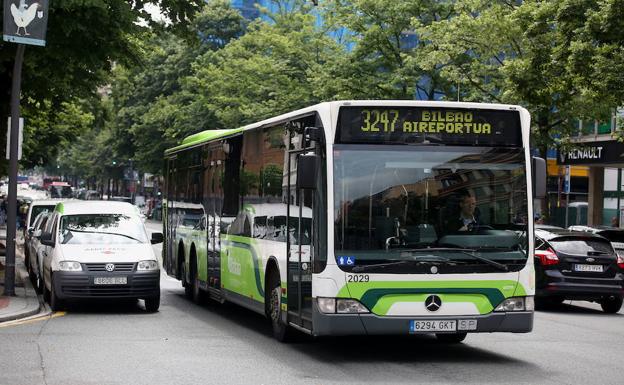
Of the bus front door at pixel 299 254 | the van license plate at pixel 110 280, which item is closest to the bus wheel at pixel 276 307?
the bus front door at pixel 299 254

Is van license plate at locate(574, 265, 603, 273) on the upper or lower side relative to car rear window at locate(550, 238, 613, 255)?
lower

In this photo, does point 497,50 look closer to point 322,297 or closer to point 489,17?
point 489,17

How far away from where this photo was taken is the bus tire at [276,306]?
13275mm

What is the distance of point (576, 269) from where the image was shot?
19.8m

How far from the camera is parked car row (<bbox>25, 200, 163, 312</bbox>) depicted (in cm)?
1689

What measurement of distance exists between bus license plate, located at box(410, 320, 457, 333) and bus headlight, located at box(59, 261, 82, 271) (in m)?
7.03

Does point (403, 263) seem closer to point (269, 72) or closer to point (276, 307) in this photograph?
point (276, 307)

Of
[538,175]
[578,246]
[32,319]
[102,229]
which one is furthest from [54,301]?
[578,246]

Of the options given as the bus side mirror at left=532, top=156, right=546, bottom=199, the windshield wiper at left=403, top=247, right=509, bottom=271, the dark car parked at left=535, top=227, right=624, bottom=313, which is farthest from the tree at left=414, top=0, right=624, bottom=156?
the windshield wiper at left=403, top=247, right=509, bottom=271

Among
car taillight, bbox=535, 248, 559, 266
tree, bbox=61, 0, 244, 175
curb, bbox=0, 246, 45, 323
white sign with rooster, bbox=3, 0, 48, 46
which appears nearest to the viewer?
curb, bbox=0, 246, 45, 323

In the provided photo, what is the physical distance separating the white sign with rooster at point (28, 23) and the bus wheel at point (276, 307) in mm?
6511

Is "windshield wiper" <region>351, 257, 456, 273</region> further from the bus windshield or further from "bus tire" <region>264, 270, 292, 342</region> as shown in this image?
"bus tire" <region>264, 270, 292, 342</region>

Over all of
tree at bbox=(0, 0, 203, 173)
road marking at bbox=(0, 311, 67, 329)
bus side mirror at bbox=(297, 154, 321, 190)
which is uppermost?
Result: tree at bbox=(0, 0, 203, 173)

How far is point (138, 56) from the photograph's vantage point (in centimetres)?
2198
